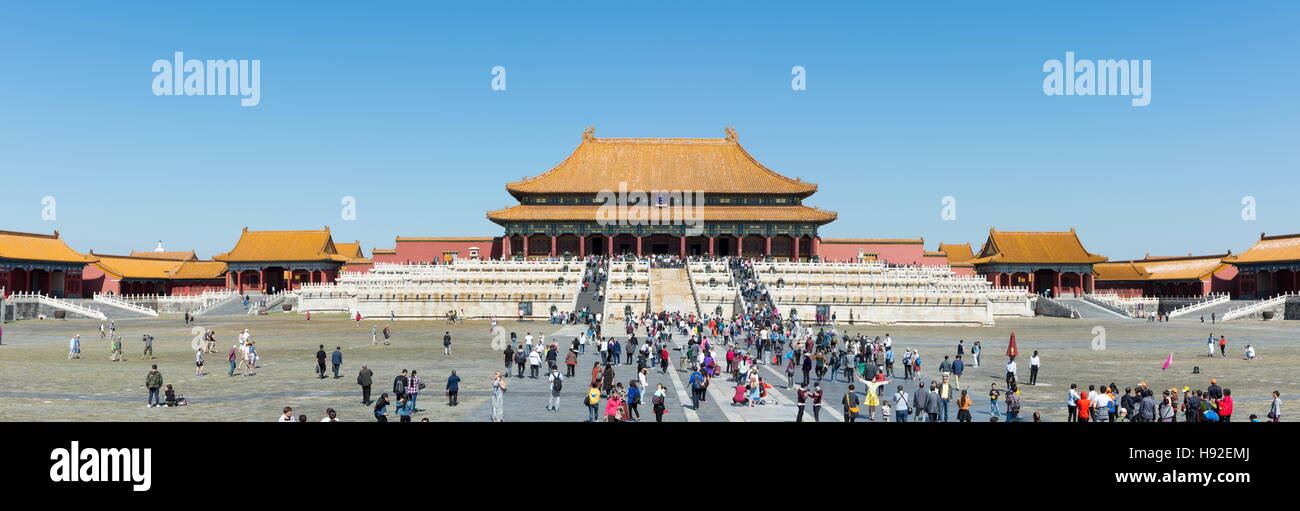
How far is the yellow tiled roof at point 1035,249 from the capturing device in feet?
286

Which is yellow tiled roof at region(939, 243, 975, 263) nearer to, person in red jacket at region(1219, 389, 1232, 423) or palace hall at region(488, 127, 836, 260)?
palace hall at region(488, 127, 836, 260)

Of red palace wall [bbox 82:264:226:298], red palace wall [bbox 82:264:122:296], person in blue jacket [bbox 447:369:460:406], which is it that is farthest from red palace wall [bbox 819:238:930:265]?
person in blue jacket [bbox 447:369:460:406]

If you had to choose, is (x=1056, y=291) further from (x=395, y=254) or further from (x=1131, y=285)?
(x=395, y=254)

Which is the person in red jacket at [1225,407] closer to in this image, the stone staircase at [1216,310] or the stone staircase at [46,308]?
the stone staircase at [1216,310]

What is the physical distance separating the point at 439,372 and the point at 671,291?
2976 centimetres

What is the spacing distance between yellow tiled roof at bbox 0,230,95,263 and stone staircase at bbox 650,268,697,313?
177 feet

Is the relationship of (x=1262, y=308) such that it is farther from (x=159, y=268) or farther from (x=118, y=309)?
(x=159, y=268)

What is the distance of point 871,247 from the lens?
87.4 metres

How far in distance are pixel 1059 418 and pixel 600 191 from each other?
69388 mm

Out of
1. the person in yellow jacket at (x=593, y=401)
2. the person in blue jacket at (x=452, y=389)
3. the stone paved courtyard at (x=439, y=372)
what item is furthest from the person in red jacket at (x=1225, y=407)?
the person in blue jacket at (x=452, y=389)

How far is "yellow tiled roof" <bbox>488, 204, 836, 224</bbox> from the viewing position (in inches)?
3226

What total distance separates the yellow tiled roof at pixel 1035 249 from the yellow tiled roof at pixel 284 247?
6775 centimetres
